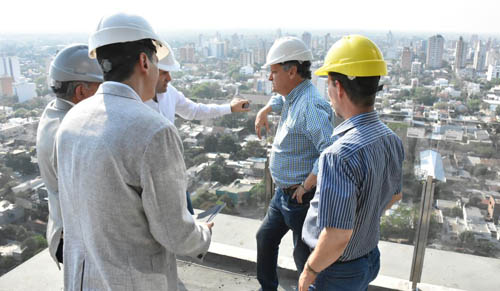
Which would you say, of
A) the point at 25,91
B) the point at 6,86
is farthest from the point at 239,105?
the point at 6,86

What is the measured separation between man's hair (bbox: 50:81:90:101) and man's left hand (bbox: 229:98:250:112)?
1544 millimetres

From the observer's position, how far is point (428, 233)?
3.13 metres

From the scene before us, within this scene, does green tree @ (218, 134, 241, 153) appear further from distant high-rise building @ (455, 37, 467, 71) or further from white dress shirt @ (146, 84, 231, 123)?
distant high-rise building @ (455, 37, 467, 71)

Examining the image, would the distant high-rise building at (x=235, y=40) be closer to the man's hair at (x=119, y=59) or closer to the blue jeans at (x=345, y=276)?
the blue jeans at (x=345, y=276)

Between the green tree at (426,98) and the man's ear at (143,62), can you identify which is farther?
the green tree at (426,98)

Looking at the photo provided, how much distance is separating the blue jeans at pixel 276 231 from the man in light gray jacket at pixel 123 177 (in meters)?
1.24

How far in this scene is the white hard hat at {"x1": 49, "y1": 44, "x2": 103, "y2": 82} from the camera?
204 cm

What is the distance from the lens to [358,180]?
1.66m

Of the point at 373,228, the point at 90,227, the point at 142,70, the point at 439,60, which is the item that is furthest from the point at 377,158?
the point at 439,60

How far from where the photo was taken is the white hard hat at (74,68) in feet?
6.70

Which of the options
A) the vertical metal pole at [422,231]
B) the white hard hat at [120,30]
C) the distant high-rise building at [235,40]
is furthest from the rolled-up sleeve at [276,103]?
the distant high-rise building at [235,40]

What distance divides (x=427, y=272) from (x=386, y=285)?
375 mm

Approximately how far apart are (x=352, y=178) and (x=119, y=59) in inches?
41.1

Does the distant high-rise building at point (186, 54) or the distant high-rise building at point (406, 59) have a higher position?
the distant high-rise building at point (186, 54)
